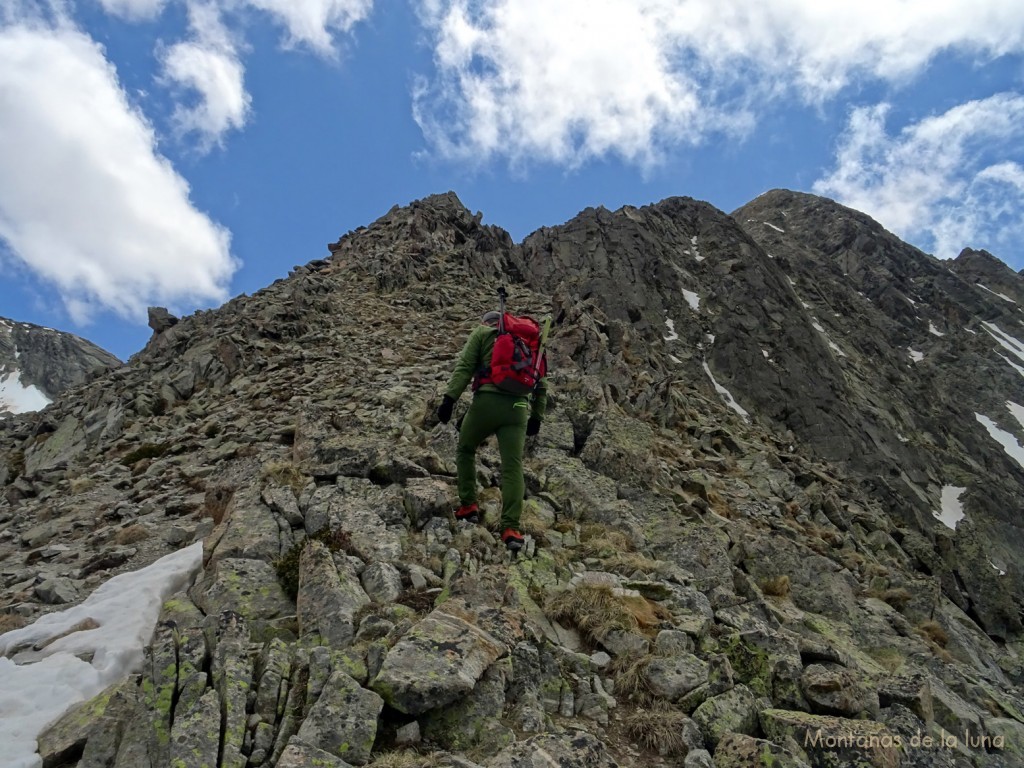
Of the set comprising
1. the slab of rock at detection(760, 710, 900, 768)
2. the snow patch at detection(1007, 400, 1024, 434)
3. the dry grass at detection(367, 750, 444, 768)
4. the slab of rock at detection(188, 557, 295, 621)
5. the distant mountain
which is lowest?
the dry grass at detection(367, 750, 444, 768)

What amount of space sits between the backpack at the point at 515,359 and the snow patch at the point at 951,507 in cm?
3743

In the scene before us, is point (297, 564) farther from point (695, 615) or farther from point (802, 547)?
point (802, 547)

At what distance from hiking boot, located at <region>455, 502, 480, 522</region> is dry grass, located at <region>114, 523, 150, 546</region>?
549 cm

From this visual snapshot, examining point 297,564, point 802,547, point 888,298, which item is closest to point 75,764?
point 297,564

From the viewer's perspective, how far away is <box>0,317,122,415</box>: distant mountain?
168m

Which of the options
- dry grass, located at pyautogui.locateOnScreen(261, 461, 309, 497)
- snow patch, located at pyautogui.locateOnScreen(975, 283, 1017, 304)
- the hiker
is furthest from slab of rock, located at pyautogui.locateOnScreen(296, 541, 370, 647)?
snow patch, located at pyautogui.locateOnScreen(975, 283, 1017, 304)

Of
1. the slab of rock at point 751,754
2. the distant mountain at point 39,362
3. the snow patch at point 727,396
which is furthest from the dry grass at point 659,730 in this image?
the distant mountain at point 39,362

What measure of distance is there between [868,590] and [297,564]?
10.3m

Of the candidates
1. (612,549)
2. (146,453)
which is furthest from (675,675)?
(146,453)

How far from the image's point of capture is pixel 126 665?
604 centimetres

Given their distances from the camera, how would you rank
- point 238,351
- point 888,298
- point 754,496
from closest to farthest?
point 754,496
point 238,351
point 888,298

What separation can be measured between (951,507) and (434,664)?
4629cm

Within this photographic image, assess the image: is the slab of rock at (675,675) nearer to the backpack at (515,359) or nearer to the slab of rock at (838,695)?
the slab of rock at (838,695)

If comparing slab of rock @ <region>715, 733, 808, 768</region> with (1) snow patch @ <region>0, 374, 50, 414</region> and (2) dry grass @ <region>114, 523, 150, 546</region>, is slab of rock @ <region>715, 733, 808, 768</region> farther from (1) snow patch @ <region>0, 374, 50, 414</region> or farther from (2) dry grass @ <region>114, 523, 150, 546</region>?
(1) snow patch @ <region>0, 374, 50, 414</region>
